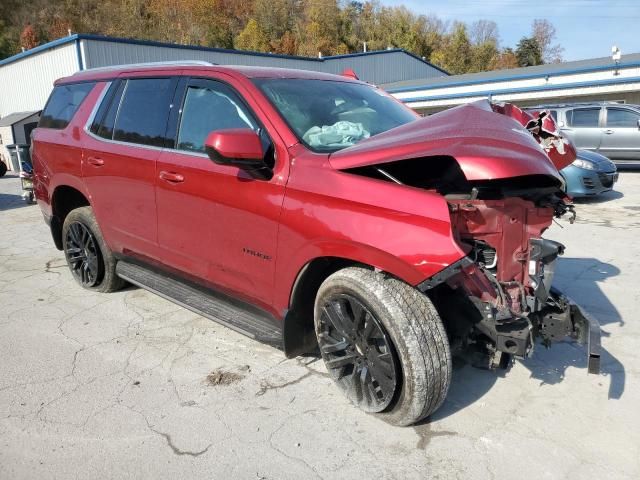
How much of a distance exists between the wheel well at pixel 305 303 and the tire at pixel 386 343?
0.12 m

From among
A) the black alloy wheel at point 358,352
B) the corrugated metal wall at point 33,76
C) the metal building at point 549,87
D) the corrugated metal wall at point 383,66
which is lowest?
the black alloy wheel at point 358,352

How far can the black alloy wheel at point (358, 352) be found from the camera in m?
2.81

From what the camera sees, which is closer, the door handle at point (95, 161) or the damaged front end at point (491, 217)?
the damaged front end at point (491, 217)

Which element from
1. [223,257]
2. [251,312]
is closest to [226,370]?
[251,312]

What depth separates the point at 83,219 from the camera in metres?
4.86

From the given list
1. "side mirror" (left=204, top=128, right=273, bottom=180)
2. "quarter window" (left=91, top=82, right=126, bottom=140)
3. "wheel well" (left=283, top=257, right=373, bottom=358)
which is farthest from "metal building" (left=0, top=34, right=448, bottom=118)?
"wheel well" (left=283, top=257, right=373, bottom=358)

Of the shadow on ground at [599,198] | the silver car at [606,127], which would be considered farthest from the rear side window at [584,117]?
the shadow on ground at [599,198]

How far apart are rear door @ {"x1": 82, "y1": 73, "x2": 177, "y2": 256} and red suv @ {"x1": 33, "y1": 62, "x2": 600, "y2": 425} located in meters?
0.02

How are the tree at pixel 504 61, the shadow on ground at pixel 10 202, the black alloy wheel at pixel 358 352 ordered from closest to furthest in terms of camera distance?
1. the black alloy wheel at pixel 358 352
2. the shadow on ground at pixel 10 202
3. the tree at pixel 504 61

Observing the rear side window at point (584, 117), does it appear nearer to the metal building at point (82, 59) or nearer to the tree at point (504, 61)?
the metal building at point (82, 59)

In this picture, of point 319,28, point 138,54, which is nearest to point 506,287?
point 138,54

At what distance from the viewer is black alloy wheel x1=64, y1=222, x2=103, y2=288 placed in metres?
4.91

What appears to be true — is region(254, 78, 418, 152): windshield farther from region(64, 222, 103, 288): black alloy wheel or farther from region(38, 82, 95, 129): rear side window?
region(64, 222, 103, 288): black alloy wheel

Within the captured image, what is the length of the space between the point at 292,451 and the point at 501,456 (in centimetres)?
105
